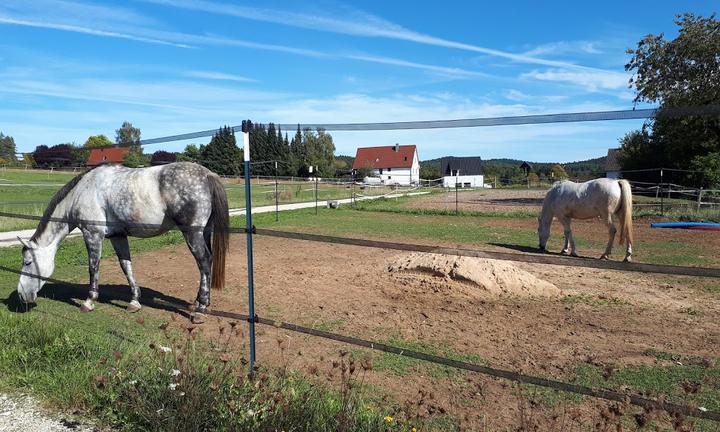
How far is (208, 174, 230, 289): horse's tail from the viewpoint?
241 inches

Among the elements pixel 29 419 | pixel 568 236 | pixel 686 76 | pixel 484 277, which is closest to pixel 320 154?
pixel 686 76

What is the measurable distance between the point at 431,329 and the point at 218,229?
280 cm

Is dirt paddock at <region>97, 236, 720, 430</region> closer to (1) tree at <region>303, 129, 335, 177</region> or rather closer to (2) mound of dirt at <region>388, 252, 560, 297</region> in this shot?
(2) mound of dirt at <region>388, 252, 560, 297</region>

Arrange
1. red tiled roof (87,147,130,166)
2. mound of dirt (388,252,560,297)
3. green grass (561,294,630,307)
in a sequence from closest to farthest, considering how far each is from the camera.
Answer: green grass (561,294,630,307)
mound of dirt (388,252,560,297)
red tiled roof (87,147,130,166)

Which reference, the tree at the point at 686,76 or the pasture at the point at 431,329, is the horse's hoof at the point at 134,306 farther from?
the tree at the point at 686,76

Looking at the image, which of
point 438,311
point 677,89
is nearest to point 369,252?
point 438,311

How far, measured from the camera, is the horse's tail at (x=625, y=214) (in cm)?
1002

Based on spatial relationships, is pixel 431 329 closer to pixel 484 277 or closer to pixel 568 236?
pixel 484 277

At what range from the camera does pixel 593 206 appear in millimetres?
11109

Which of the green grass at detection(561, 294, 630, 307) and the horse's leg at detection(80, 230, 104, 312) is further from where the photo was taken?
the green grass at detection(561, 294, 630, 307)

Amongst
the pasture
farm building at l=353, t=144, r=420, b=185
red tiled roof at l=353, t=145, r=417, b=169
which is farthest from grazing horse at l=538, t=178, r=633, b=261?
red tiled roof at l=353, t=145, r=417, b=169

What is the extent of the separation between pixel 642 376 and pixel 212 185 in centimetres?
514

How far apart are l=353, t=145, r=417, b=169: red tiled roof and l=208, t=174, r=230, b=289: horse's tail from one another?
66.1m

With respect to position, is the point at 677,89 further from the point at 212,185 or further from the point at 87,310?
the point at 87,310
